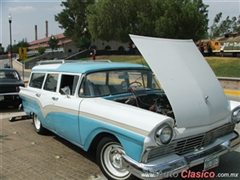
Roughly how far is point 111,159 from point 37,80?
3.22m

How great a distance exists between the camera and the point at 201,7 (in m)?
54.4

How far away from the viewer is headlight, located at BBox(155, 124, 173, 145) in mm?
2943

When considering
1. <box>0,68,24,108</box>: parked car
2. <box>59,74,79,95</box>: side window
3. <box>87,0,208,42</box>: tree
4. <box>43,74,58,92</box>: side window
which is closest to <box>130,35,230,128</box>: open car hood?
<box>59,74,79,95</box>: side window

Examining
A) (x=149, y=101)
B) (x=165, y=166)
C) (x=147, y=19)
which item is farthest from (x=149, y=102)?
(x=147, y=19)

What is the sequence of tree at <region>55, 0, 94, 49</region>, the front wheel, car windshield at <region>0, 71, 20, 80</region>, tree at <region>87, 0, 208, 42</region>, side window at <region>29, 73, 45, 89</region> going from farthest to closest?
tree at <region>55, 0, 94, 49</region>, tree at <region>87, 0, 208, 42</region>, car windshield at <region>0, 71, 20, 80</region>, side window at <region>29, 73, 45, 89</region>, the front wheel

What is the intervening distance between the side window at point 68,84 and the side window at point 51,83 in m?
0.29

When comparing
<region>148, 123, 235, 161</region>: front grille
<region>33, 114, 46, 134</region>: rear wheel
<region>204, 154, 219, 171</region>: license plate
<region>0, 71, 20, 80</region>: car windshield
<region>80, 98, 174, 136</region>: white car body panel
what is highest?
<region>0, 71, 20, 80</region>: car windshield

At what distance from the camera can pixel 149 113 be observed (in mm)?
3211

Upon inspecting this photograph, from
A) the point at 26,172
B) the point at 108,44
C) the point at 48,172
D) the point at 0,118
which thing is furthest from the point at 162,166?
the point at 108,44

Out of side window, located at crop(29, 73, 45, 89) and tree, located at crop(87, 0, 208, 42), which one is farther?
tree, located at crop(87, 0, 208, 42)

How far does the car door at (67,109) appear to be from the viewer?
4113 mm

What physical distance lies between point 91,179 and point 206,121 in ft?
6.10

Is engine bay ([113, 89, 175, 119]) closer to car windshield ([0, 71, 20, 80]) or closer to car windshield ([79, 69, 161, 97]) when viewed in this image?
car windshield ([79, 69, 161, 97])

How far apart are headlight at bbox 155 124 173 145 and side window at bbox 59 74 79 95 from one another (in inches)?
77.3
